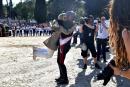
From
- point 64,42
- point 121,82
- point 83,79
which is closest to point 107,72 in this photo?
point 64,42

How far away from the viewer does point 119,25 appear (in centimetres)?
265

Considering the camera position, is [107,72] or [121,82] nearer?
[107,72]

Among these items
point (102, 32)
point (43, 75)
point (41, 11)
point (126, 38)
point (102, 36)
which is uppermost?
point (126, 38)

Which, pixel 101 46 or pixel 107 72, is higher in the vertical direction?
pixel 107 72

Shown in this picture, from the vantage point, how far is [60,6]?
7012 centimetres

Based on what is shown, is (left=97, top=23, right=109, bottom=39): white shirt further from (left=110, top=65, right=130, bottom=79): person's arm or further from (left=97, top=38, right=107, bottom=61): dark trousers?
(left=110, top=65, right=130, bottom=79): person's arm

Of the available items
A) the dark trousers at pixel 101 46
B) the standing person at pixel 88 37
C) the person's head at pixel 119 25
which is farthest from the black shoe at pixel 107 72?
the dark trousers at pixel 101 46

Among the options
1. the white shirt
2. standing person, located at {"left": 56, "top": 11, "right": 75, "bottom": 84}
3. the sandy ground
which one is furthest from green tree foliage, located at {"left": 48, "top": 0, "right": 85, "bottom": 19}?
→ standing person, located at {"left": 56, "top": 11, "right": 75, "bottom": 84}

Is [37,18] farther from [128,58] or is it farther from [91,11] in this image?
[128,58]

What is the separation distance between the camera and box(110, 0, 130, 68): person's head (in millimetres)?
2582

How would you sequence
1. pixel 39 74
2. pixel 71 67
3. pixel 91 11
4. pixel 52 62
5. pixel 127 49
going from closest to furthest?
pixel 127 49 < pixel 39 74 < pixel 71 67 < pixel 52 62 < pixel 91 11

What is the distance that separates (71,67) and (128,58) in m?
10.9

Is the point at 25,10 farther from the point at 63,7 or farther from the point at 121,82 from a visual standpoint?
the point at 121,82

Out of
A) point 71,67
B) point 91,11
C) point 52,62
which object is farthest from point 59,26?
point 91,11
